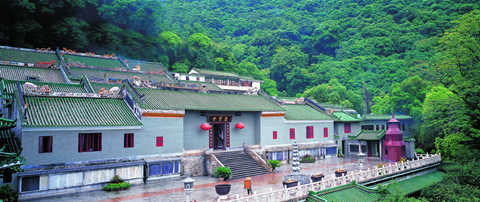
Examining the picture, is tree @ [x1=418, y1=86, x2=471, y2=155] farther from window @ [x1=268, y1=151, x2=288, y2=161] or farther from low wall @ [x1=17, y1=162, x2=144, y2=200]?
low wall @ [x1=17, y1=162, x2=144, y2=200]

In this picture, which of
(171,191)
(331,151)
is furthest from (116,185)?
(331,151)

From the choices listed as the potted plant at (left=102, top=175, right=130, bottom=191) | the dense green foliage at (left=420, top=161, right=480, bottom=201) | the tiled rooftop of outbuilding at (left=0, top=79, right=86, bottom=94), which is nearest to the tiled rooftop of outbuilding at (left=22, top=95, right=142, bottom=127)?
the potted plant at (left=102, top=175, right=130, bottom=191)

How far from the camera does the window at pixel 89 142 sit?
17194 millimetres

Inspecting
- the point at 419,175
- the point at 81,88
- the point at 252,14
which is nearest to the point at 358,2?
the point at 252,14

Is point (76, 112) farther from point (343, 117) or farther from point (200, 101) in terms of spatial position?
point (343, 117)

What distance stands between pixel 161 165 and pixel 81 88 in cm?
884

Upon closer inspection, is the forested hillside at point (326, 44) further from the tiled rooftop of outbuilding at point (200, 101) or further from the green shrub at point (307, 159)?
the tiled rooftop of outbuilding at point (200, 101)

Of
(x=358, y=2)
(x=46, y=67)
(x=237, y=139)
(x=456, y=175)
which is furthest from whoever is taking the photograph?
(x=358, y=2)

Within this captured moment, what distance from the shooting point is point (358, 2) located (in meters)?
96.4

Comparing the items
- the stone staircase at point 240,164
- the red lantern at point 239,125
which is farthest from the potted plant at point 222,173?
the red lantern at point 239,125

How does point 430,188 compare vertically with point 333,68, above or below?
below

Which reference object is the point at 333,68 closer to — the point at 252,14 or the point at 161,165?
the point at 252,14

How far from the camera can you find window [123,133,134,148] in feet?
61.8

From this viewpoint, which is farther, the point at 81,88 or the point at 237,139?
the point at 237,139
